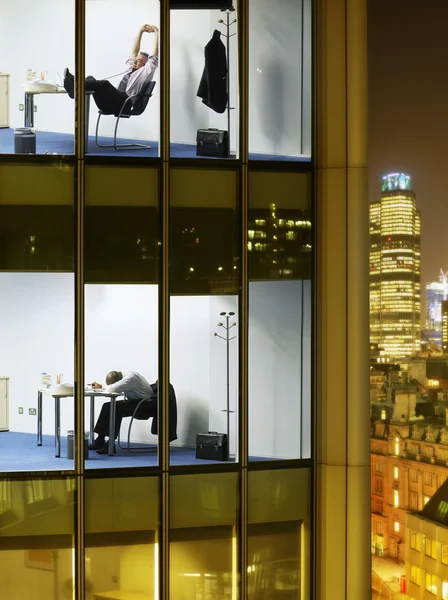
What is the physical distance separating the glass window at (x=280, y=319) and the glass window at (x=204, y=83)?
62 cm

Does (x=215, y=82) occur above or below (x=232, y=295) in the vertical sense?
above

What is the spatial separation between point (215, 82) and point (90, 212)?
1.87 metres

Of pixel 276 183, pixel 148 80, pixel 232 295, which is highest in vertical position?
pixel 148 80

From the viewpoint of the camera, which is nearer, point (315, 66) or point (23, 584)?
point (23, 584)

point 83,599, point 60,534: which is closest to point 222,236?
point 60,534

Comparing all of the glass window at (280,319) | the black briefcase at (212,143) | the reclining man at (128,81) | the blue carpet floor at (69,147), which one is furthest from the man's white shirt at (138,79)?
the glass window at (280,319)

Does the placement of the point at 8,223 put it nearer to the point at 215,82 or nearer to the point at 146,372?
the point at 146,372

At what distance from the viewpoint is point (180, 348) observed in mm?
6977

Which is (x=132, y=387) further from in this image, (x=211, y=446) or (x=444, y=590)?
(x=444, y=590)

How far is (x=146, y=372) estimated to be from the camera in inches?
273

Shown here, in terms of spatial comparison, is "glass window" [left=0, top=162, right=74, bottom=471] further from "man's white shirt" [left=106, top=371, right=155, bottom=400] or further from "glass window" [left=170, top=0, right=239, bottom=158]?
"glass window" [left=170, top=0, right=239, bottom=158]

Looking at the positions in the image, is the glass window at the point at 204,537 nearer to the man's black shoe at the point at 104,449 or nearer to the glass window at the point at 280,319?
the glass window at the point at 280,319

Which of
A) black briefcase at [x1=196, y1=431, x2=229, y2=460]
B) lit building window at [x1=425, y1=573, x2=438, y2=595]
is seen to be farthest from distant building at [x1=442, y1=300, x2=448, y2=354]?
lit building window at [x1=425, y1=573, x2=438, y2=595]

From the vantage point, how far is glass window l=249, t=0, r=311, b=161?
710cm
